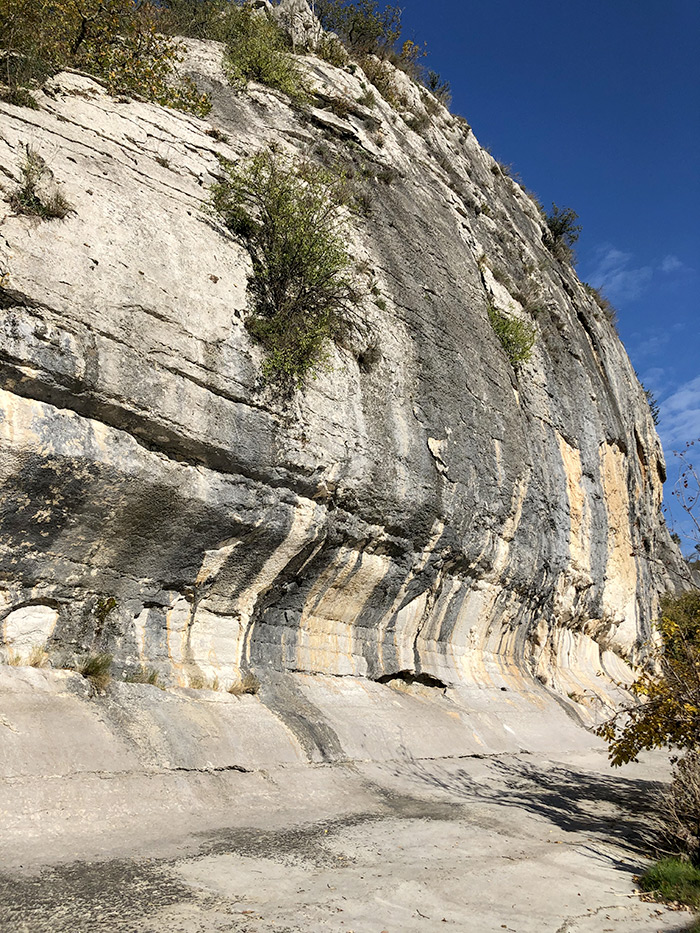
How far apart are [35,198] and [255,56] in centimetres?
745

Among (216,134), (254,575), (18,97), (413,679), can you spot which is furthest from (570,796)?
(18,97)

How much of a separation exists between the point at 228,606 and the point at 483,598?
237 inches

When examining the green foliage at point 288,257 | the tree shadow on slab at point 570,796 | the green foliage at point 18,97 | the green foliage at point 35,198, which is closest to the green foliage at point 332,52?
the green foliage at point 288,257

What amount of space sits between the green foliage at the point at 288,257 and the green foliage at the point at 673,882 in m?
6.54

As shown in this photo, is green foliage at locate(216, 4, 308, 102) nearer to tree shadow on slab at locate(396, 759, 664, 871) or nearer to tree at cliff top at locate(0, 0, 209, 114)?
tree at cliff top at locate(0, 0, 209, 114)

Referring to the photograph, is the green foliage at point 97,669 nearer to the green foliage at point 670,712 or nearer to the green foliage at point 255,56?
the green foliage at point 670,712

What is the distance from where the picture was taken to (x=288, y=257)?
370 inches

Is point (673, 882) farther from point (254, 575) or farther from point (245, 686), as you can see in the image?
point (254, 575)

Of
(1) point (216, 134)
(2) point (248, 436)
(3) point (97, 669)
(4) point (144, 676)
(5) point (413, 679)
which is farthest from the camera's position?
(5) point (413, 679)

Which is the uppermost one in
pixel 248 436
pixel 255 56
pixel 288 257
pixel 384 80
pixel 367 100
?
pixel 384 80

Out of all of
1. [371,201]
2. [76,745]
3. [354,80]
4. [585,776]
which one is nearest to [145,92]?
[371,201]

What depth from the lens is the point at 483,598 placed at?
494 inches

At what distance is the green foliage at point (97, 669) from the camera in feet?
21.3

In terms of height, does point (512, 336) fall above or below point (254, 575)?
above
